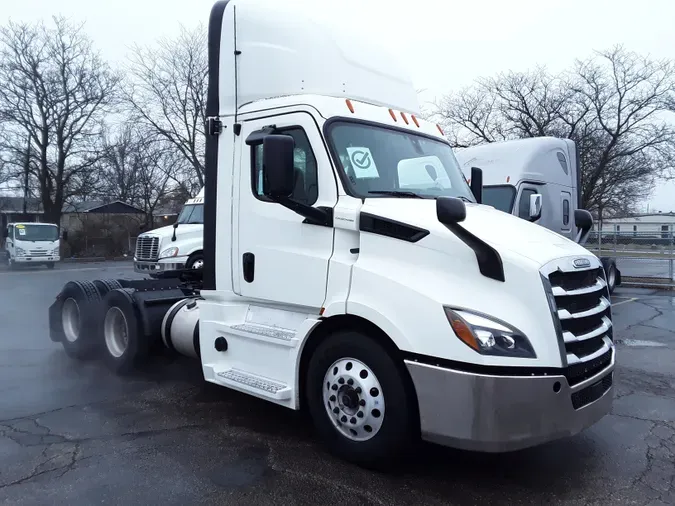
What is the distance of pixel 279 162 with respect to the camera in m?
4.03

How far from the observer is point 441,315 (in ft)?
11.6

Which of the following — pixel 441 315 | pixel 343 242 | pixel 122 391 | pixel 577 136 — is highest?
pixel 577 136

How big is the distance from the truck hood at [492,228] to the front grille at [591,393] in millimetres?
900

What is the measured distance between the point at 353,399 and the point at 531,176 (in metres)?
9.58

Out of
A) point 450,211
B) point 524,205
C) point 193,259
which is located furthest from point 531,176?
point 450,211

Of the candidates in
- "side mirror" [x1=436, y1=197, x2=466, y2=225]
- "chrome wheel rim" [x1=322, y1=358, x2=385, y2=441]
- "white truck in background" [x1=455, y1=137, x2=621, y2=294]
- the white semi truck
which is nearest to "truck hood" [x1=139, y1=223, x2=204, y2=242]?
"white truck in background" [x1=455, y1=137, x2=621, y2=294]

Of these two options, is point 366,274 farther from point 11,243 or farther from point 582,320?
point 11,243

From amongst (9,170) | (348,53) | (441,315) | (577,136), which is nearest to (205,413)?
(441,315)

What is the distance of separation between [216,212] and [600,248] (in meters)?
17.8

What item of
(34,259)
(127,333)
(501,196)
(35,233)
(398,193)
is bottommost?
(34,259)

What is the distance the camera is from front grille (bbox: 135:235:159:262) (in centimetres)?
1603

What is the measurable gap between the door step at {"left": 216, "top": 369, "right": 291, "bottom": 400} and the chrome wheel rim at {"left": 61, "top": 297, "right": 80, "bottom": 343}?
3575 millimetres

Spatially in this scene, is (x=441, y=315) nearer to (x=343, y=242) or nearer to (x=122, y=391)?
(x=343, y=242)

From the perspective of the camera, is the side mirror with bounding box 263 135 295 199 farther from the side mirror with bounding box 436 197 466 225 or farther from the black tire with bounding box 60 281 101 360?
the black tire with bounding box 60 281 101 360
